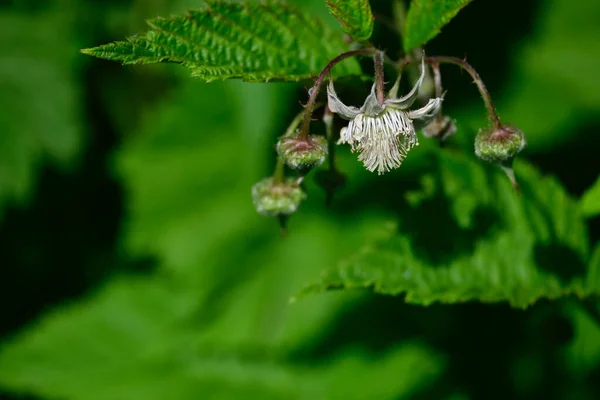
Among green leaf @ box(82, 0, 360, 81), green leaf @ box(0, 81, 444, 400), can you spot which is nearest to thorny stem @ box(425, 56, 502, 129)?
green leaf @ box(82, 0, 360, 81)

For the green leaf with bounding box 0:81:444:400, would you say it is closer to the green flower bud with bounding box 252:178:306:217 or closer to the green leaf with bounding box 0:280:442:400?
the green leaf with bounding box 0:280:442:400

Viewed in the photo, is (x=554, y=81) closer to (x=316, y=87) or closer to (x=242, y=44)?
(x=242, y=44)

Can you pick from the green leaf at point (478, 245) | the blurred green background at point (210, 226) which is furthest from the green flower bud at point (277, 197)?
the blurred green background at point (210, 226)

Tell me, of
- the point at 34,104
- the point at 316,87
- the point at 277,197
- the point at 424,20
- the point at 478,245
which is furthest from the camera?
the point at 34,104

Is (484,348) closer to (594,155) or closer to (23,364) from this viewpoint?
(594,155)

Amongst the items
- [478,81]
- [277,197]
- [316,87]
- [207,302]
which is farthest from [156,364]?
[478,81]

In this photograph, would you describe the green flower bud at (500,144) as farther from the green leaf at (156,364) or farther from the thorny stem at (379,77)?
the green leaf at (156,364)

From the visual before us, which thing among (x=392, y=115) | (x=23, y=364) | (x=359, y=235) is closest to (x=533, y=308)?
(x=359, y=235)
